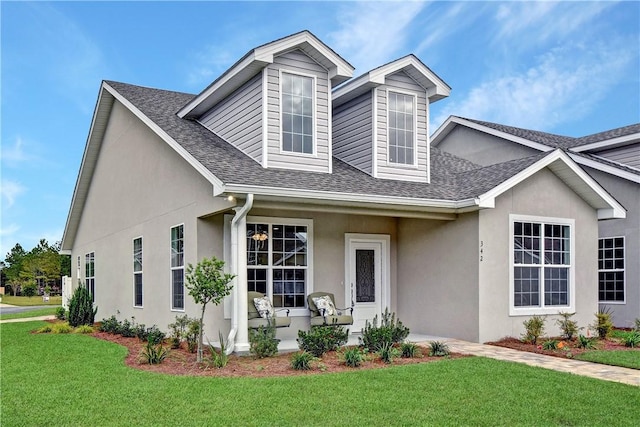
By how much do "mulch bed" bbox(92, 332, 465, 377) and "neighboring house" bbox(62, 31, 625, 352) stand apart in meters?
0.90

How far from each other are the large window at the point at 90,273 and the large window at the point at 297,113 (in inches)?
400

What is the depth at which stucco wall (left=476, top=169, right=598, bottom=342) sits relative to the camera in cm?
1119

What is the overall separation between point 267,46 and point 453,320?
668 cm

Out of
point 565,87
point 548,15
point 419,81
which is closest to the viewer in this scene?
point 419,81

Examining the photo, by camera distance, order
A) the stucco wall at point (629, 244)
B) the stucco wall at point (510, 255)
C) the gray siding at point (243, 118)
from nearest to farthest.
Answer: the stucco wall at point (510, 255)
the gray siding at point (243, 118)
the stucco wall at point (629, 244)

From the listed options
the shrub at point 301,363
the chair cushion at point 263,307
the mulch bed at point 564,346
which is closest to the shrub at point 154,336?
the chair cushion at point 263,307

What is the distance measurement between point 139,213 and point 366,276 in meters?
5.97

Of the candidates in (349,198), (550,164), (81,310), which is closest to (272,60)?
(349,198)

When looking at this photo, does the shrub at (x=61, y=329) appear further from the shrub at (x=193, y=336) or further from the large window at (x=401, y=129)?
the large window at (x=401, y=129)

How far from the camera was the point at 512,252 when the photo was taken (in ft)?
37.9

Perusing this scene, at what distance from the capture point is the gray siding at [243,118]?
449 inches

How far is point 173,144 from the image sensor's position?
443 inches

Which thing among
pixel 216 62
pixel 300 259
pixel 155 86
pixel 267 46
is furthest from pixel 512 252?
pixel 216 62

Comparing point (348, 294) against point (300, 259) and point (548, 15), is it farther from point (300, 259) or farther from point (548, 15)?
point (548, 15)
